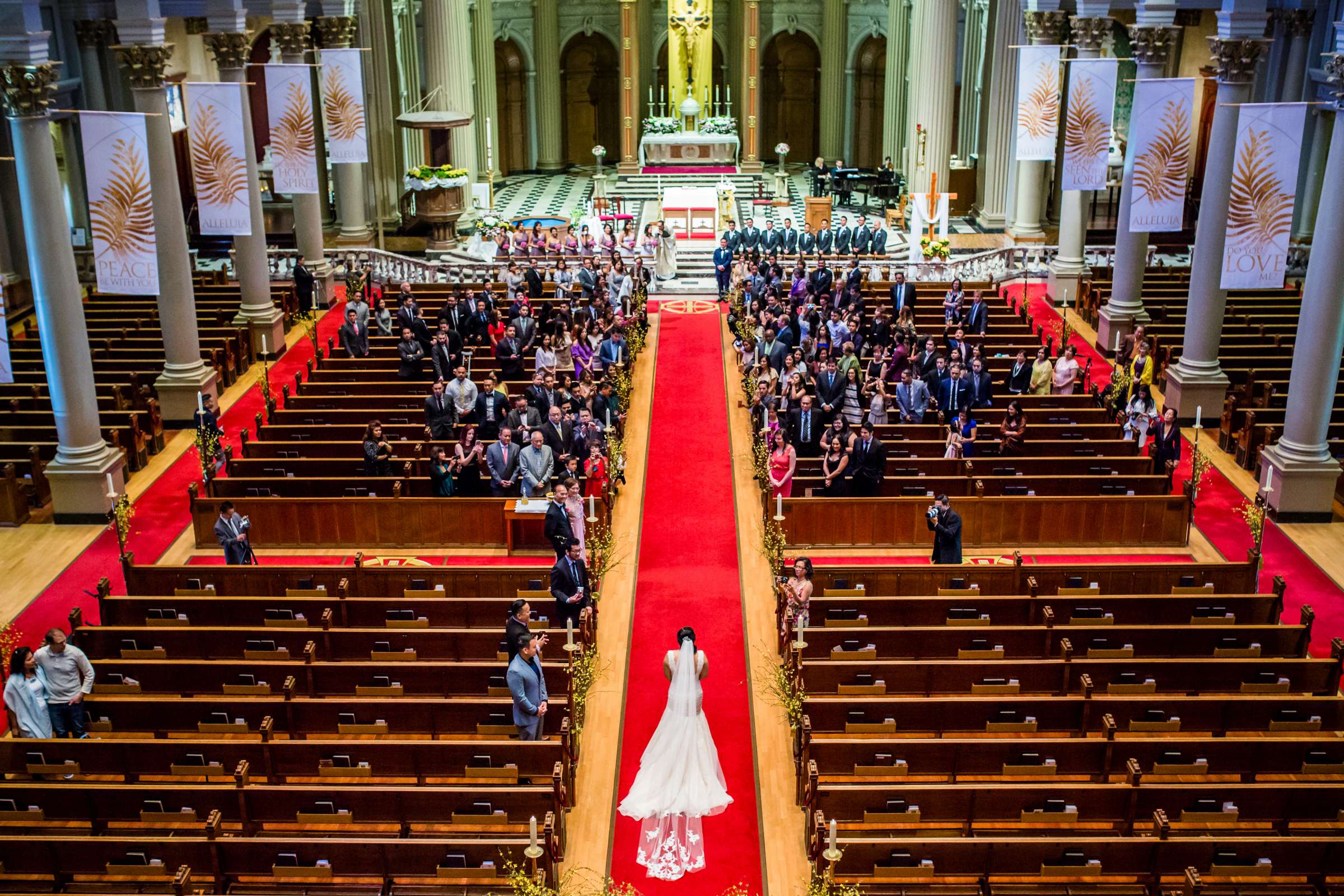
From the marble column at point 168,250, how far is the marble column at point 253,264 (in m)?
2.71

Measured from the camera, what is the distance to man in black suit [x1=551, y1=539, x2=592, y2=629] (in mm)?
13266

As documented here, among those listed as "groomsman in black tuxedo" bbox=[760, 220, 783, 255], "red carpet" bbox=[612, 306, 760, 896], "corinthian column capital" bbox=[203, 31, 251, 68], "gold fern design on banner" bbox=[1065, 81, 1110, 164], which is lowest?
"red carpet" bbox=[612, 306, 760, 896]

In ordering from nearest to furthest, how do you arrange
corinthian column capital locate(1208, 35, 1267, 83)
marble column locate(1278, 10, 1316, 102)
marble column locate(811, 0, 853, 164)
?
1. corinthian column capital locate(1208, 35, 1267, 83)
2. marble column locate(1278, 10, 1316, 102)
3. marble column locate(811, 0, 853, 164)

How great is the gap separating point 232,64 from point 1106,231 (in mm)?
21170

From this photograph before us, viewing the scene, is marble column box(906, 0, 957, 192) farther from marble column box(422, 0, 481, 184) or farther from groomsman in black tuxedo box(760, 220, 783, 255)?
marble column box(422, 0, 481, 184)

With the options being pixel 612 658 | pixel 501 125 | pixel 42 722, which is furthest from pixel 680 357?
pixel 501 125

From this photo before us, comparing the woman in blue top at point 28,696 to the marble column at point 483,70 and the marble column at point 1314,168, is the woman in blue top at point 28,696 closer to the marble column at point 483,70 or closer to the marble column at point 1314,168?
the marble column at point 1314,168

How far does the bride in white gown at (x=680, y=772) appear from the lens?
11172 millimetres

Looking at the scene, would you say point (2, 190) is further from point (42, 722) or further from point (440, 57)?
point (42, 722)

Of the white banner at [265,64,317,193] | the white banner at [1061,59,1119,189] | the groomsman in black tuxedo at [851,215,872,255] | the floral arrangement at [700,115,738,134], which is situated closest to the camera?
the white banner at [1061,59,1119,189]

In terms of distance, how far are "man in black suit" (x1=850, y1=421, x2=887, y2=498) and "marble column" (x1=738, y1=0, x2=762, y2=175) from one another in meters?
26.6

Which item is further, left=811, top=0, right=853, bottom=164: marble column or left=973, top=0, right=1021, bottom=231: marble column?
left=811, top=0, right=853, bottom=164: marble column

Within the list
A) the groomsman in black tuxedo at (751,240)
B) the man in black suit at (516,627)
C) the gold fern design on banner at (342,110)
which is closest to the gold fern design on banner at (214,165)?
the gold fern design on banner at (342,110)

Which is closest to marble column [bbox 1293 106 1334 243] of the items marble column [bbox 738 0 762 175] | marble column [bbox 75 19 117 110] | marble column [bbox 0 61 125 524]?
marble column [bbox 738 0 762 175]
